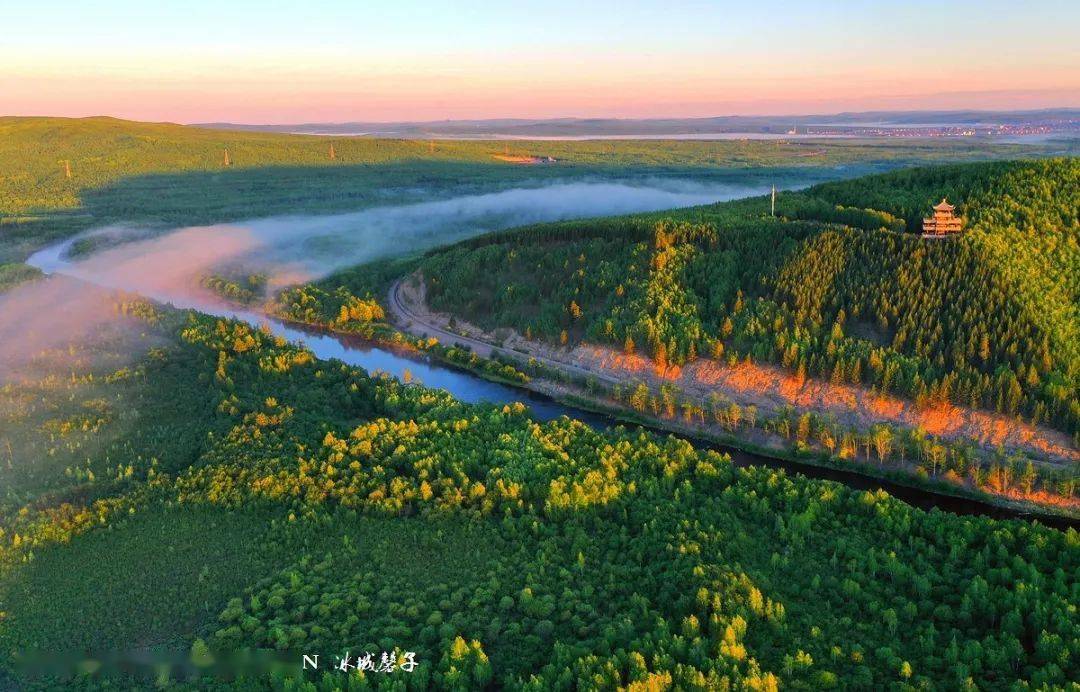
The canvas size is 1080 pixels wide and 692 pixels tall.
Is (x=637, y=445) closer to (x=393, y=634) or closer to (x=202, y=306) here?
(x=393, y=634)

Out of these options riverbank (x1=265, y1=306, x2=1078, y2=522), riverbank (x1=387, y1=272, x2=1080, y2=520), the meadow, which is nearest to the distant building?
the meadow

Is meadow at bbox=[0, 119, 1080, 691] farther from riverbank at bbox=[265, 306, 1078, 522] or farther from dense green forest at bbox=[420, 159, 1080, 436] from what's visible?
riverbank at bbox=[265, 306, 1078, 522]

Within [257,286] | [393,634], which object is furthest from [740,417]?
[257,286]

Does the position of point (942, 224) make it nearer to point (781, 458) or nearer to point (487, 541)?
point (781, 458)

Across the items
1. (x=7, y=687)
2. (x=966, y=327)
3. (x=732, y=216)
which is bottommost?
(x=7, y=687)

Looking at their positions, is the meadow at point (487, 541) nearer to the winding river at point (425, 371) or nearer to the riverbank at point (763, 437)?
the riverbank at point (763, 437)
